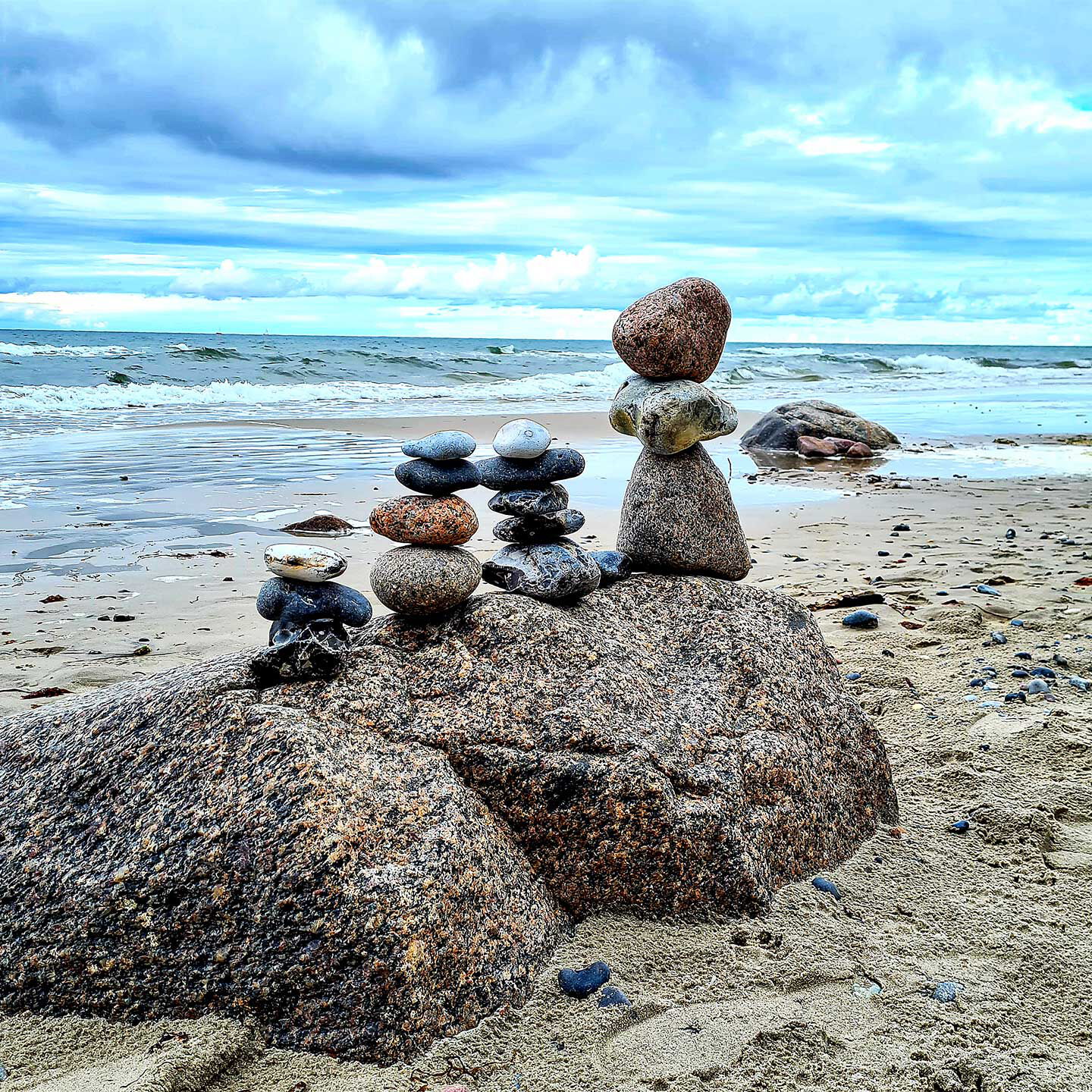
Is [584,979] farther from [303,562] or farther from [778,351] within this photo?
[778,351]

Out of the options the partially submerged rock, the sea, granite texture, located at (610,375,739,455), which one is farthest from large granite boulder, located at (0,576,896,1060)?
the partially submerged rock

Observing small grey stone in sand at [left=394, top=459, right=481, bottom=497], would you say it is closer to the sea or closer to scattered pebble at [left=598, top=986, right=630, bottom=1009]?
scattered pebble at [left=598, top=986, right=630, bottom=1009]

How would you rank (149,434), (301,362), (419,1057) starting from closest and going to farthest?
(419,1057)
(149,434)
(301,362)

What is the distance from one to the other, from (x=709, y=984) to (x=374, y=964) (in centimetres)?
100

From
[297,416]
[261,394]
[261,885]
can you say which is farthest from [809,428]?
[261,394]

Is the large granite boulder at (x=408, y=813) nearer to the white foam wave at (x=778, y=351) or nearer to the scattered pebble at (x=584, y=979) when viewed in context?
the scattered pebble at (x=584, y=979)

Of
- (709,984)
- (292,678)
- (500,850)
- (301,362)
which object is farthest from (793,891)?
(301,362)

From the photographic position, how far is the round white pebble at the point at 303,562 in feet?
11.4

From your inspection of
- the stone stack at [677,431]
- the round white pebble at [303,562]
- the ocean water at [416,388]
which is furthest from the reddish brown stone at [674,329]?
the ocean water at [416,388]

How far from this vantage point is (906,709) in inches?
201

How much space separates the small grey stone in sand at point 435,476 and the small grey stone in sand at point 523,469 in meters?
0.25

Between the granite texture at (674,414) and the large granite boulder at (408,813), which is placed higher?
the granite texture at (674,414)

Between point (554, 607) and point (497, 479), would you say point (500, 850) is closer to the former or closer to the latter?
point (554, 607)

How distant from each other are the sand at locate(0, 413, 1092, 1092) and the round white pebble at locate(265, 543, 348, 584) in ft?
4.72
